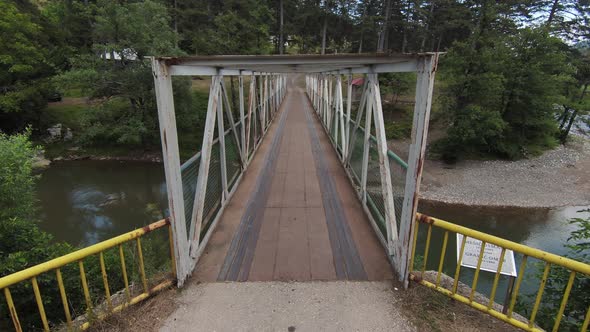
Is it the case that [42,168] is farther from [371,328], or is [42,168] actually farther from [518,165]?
[518,165]

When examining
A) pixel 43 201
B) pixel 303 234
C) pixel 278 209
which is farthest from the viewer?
pixel 43 201

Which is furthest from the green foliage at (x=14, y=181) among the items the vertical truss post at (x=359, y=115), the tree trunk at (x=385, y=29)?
the tree trunk at (x=385, y=29)

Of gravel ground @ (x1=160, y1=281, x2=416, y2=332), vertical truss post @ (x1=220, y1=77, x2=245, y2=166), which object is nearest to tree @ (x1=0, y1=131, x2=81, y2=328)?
gravel ground @ (x1=160, y1=281, x2=416, y2=332)

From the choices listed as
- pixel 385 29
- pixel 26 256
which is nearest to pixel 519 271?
pixel 26 256

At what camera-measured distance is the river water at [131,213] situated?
36.1 feet

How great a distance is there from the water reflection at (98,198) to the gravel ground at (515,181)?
12953 mm

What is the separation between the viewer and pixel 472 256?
2.60 meters

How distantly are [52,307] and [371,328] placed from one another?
513 cm

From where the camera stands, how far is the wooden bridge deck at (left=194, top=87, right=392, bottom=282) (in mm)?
3217

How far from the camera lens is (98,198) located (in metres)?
14.0

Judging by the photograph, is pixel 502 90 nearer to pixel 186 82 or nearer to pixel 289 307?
pixel 186 82

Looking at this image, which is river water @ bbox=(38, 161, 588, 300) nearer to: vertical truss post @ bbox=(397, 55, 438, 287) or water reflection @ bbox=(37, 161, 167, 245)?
water reflection @ bbox=(37, 161, 167, 245)

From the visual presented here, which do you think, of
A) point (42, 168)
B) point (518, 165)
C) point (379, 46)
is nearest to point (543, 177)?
point (518, 165)

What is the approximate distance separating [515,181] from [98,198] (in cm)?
2060
